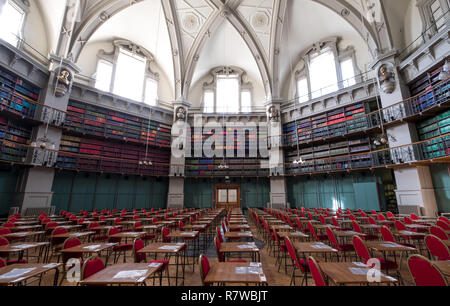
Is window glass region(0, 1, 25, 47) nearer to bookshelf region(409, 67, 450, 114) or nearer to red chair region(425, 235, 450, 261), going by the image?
red chair region(425, 235, 450, 261)

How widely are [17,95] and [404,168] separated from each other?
17.5m

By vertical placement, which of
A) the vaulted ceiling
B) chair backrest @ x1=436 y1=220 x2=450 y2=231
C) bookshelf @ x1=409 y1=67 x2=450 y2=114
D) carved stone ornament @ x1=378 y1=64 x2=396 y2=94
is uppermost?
the vaulted ceiling

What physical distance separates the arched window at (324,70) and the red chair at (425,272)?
1298cm

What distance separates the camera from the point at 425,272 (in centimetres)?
189

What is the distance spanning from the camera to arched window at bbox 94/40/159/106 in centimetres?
1341

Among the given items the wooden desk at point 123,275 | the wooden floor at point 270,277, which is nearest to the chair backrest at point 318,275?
the wooden desk at point 123,275

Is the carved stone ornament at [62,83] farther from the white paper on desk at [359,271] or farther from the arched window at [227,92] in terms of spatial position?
the white paper on desk at [359,271]

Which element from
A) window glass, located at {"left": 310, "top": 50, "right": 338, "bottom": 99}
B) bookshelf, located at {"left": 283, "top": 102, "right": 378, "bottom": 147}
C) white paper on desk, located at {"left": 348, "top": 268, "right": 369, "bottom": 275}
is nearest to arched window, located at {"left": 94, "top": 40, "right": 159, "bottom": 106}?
bookshelf, located at {"left": 283, "top": 102, "right": 378, "bottom": 147}

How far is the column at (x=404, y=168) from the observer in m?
8.23

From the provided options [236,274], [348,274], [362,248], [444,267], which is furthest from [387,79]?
[236,274]

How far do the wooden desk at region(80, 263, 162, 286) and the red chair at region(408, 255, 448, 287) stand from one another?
2645 millimetres

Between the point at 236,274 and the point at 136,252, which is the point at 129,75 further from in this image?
the point at 236,274

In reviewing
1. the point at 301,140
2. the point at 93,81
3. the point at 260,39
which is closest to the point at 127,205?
the point at 93,81

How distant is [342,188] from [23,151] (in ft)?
55.5
